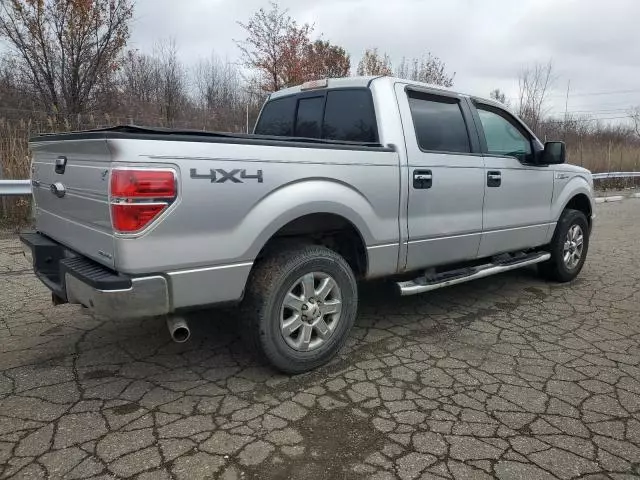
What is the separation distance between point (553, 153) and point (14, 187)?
6.79m

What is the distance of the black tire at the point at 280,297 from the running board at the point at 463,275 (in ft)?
2.46

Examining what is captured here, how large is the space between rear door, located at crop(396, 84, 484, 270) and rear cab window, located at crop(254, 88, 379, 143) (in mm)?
280

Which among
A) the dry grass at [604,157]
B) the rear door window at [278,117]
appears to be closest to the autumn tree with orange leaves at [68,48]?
the rear door window at [278,117]

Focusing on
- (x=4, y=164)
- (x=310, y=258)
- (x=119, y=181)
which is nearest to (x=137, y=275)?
(x=119, y=181)

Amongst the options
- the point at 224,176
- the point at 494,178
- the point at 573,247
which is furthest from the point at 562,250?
the point at 224,176

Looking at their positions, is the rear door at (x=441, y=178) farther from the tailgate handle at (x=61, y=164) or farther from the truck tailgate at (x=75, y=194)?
the tailgate handle at (x=61, y=164)

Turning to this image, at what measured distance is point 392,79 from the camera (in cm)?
402

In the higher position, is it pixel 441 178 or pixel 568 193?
pixel 441 178

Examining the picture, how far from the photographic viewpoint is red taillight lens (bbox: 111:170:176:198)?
2514 mm

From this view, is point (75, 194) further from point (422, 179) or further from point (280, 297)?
point (422, 179)

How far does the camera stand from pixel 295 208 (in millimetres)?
3115

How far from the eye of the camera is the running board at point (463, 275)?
13.0 ft

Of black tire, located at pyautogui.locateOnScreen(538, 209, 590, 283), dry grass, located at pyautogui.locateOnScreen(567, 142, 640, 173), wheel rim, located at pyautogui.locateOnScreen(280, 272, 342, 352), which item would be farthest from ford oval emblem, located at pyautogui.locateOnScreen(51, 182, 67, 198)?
dry grass, located at pyautogui.locateOnScreen(567, 142, 640, 173)

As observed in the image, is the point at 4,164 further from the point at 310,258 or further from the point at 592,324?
the point at 592,324
